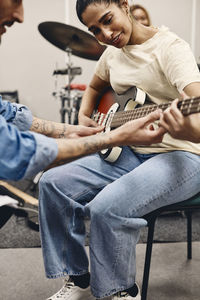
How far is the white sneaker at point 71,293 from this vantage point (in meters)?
1.36

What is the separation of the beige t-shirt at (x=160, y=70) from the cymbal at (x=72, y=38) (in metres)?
1.34

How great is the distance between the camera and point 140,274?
1.61 m

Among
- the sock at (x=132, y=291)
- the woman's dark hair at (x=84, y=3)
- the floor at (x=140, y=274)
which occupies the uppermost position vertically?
the woman's dark hair at (x=84, y=3)

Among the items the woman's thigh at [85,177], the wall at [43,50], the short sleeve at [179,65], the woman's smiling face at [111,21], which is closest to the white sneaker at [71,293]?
the woman's thigh at [85,177]

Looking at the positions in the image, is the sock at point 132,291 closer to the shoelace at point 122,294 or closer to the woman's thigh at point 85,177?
the shoelace at point 122,294

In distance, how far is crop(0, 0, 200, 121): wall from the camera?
4066 mm

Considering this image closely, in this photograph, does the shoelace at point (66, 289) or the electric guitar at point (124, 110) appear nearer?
the electric guitar at point (124, 110)

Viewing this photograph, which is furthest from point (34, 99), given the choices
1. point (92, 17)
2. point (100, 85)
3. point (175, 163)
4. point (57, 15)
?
point (175, 163)

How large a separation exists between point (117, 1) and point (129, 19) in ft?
0.29

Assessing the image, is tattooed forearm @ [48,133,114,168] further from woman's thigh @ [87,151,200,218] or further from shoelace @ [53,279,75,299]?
shoelace @ [53,279,75,299]

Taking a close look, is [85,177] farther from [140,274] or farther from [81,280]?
[140,274]

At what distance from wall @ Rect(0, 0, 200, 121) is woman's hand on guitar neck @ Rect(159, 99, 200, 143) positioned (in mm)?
3354

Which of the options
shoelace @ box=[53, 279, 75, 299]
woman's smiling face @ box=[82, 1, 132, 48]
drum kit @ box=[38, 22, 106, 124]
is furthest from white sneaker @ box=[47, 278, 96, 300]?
drum kit @ box=[38, 22, 106, 124]

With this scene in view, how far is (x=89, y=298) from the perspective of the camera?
1.42 m
